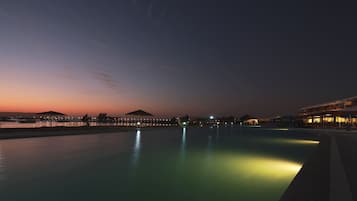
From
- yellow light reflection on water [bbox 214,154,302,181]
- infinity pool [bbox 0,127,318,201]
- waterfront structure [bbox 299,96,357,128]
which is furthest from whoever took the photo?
waterfront structure [bbox 299,96,357,128]

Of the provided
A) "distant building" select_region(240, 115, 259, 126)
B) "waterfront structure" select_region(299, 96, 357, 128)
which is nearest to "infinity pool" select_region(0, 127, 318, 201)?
"waterfront structure" select_region(299, 96, 357, 128)

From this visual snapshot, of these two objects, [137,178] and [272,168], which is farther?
[272,168]

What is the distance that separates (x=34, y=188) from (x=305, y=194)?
4922 millimetres

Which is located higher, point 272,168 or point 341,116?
point 341,116

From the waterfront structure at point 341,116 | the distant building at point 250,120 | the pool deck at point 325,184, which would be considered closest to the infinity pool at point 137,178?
the pool deck at point 325,184

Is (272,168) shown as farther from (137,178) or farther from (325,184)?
(137,178)

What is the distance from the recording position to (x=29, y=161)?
7.61 metres

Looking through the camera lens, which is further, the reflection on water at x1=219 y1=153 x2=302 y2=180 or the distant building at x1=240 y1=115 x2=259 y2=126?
the distant building at x1=240 y1=115 x2=259 y2=126

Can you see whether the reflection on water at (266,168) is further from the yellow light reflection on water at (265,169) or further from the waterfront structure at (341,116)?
the waterfront structure at (341,116)

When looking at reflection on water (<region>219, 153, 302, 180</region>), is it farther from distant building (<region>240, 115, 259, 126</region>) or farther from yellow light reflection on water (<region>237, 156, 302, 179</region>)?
distant building (<region>240, 115, 259, 126</region>)

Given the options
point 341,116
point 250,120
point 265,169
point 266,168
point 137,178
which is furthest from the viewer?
point 250,120

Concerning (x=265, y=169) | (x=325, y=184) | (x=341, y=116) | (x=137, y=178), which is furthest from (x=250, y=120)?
(x=325, y=184)

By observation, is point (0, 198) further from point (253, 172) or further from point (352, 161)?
point (352, 161)

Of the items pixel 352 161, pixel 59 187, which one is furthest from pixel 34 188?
pixel 352 161
